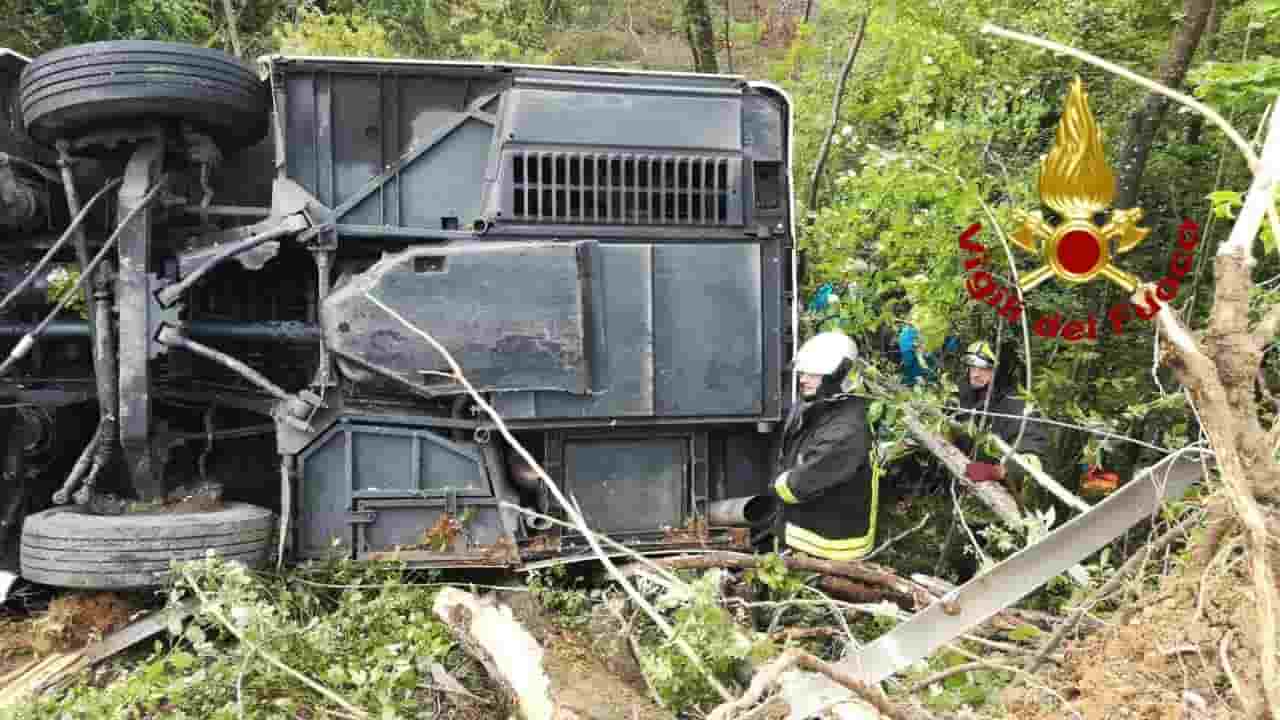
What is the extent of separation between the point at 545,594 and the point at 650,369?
1.00m

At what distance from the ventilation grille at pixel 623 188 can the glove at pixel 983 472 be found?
1.49 meters

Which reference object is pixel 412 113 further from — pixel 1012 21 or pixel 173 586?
pixel 1012 21

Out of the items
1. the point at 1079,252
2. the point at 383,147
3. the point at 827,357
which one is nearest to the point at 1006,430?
the point at 1079,252

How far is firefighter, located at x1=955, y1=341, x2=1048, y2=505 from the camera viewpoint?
4.56 metres

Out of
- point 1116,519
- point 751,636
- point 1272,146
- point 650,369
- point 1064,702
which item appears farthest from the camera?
point 650,369

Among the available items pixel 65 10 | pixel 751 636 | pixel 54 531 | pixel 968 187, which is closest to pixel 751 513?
pixel 751 636

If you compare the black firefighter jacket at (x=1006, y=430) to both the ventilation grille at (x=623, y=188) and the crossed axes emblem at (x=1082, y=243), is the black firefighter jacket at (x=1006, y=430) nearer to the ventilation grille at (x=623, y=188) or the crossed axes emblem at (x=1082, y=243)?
the crossed axes emblem at (x=1082, y=243)

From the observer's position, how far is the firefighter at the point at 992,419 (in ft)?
15.0

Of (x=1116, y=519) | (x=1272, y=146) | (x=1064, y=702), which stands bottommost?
(x=1064, y=702)

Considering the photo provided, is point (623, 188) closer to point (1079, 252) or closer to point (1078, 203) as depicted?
point (1078, 203)

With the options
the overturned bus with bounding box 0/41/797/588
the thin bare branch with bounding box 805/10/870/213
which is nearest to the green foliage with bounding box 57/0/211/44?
the overturned bus with bounding box 0/41/797/588

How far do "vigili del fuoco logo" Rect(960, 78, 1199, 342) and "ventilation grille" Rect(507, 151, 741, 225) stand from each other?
4.19 feet

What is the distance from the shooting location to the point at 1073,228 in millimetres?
3938

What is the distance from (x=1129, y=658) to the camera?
204 centimetres
